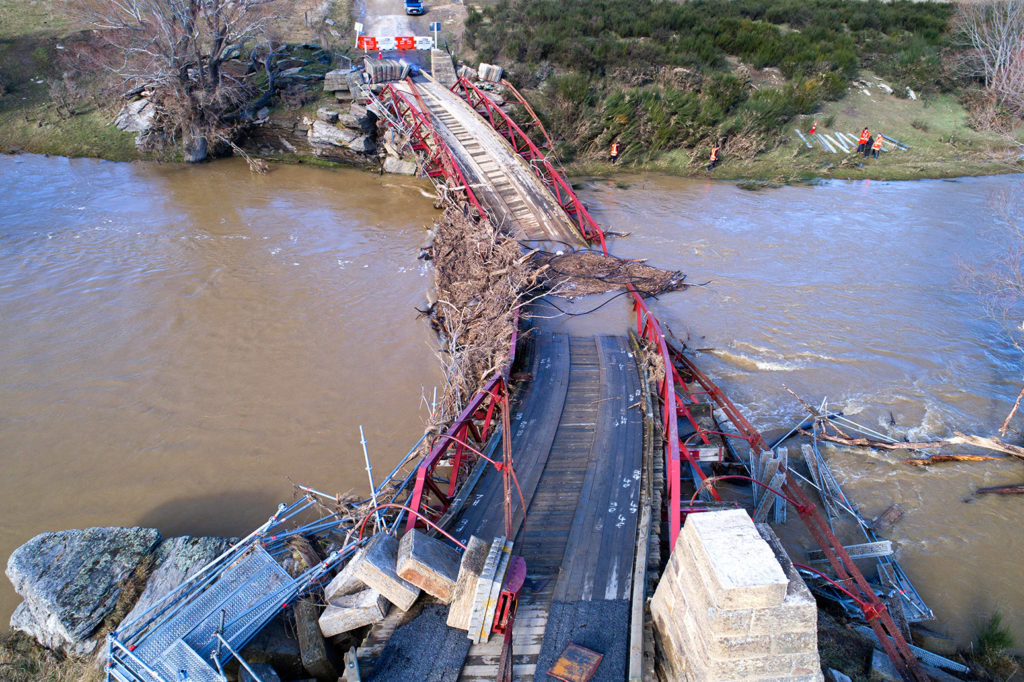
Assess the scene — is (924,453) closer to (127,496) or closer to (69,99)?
(127,496)

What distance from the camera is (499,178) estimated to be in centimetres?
1812

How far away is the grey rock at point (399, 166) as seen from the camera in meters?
21.8

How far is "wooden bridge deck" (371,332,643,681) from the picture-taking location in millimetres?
5246

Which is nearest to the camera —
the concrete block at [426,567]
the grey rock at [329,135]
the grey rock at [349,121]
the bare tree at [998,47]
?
the concrete block at [426,567]

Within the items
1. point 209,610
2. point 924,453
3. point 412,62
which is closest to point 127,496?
point 209,610

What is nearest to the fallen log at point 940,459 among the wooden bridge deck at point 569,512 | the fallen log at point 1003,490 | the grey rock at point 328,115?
the fallen log at point 1003,490

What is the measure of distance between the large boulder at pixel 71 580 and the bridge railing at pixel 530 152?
40.6 feet

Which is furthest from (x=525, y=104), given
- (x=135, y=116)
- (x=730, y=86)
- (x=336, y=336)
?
(x=135, y=116)

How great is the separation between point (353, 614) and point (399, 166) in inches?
750

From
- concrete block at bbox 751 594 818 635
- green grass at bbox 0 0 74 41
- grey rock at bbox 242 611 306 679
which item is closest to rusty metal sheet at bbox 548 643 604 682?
concrete block at bbox 751 594 818 635

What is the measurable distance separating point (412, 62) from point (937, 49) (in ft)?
90.9

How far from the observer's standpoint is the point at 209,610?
5.36 metres

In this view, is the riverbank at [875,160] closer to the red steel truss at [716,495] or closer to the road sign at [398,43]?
the road sign at [398,43]

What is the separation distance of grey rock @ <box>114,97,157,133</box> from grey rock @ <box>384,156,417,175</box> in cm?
926
